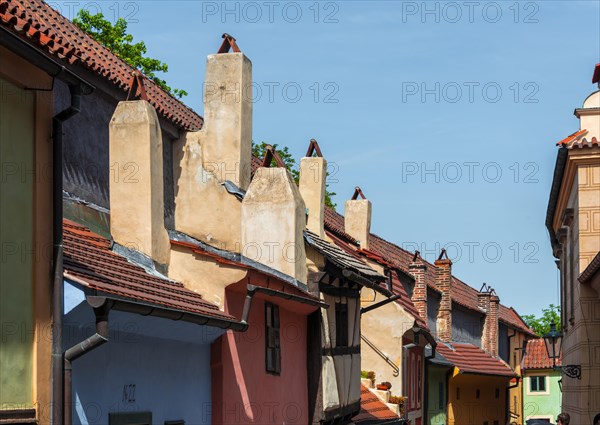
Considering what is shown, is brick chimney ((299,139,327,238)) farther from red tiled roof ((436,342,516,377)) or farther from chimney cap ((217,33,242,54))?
red tiled roof ((436,342,516,377))

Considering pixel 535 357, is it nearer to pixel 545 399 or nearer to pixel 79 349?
pixel 545 399

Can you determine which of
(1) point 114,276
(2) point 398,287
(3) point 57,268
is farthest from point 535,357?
(3) point 57,268

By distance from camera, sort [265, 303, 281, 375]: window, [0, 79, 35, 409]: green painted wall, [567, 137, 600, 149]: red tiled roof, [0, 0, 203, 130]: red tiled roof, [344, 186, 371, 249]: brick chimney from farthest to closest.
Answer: [344, 186, 371, 249]: brick chimney, [567, 137, 600, 149]: red tiled roof, [265, 303, 281, 375]: window, [0, 0, 203, 130]: red tiled roof, [0, 79, 35, 409]: green painted wall

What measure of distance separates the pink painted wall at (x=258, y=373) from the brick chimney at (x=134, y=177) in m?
1.55

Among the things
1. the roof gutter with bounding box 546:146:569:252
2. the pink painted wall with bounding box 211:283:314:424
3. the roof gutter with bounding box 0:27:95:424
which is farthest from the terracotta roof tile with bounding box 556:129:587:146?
the roof gutter with bounding box 0:27:95:424

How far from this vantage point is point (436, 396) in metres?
39.9

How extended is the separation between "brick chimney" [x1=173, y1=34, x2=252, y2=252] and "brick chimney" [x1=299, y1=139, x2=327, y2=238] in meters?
4.17

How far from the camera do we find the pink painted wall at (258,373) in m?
15.5

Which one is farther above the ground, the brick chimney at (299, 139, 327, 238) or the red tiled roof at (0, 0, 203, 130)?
the red tiled roof at (0, 0, 203, 130)

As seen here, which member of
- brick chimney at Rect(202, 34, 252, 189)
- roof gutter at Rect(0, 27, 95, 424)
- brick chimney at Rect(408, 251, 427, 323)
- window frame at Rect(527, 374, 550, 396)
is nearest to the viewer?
roof gutter at Rect(0, 27, 95, 424)

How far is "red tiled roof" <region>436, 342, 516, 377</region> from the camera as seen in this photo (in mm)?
40750

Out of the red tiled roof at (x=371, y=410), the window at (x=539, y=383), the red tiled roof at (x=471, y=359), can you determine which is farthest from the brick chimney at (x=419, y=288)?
the window at (x=539, y=383)

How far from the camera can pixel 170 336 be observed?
1333cm

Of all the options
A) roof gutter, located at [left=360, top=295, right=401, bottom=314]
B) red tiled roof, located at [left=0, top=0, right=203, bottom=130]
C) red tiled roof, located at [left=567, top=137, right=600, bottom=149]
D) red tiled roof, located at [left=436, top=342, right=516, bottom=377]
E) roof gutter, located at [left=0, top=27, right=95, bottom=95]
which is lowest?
red tiled roof, located at [left=436, top=342, right=516, bottom=377]
